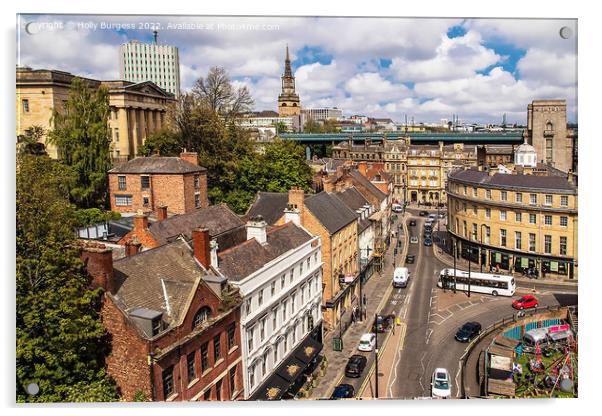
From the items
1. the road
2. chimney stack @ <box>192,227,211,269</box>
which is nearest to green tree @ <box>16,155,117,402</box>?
chimney stack @ <box>192,227,211,269</box>

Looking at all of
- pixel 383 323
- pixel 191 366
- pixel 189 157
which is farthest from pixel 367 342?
pixel 189 157

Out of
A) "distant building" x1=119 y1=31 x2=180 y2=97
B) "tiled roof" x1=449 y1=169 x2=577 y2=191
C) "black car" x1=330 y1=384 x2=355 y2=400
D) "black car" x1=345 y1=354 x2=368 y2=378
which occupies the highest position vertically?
"distant building" x1=119 y1=31 x2=180 y2=97

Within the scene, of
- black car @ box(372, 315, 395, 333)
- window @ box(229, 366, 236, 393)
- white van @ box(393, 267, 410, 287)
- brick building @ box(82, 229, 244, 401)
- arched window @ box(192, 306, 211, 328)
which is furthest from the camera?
white van @ box(393, 267, 410, 287)

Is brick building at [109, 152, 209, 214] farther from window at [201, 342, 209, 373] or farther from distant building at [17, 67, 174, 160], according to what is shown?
A: window at [201, 342, 209, 373]

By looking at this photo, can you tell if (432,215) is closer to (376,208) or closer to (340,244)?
(376,208)

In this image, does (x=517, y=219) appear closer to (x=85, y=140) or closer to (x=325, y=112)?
(x=325, y=112)

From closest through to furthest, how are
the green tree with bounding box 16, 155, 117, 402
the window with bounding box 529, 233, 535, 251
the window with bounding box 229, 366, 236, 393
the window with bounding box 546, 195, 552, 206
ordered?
the green tree with bounding box 16, 155, 117, 402, the window with bounding box 229, 366, 236, 393, the window with bounding box 546, 195, 552, 206, the window with bounding box 529, 233, 535, 251

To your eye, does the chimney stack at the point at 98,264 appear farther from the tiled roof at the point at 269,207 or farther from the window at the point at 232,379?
the tiled roof at the point at 269,207
